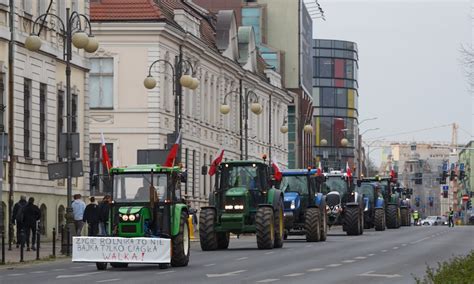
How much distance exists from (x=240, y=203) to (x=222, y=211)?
0.55 meters

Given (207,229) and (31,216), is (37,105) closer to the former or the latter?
(31,216)

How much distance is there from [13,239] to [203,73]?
34.7 metres

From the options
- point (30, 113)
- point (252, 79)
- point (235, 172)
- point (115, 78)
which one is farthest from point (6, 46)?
point (252, 79)

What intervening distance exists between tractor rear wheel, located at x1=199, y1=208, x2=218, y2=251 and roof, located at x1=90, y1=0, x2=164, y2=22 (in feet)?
99.3

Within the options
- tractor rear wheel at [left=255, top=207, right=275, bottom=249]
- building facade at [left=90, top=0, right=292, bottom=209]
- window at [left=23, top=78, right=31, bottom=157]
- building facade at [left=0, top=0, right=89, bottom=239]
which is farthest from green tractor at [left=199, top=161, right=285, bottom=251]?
building facade at [left=90, top=0, right=292, bottom=209]

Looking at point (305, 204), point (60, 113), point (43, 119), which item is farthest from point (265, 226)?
point (60, 113)

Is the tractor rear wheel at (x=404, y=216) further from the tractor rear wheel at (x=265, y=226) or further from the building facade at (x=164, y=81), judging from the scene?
the tractor rear wheel at (x=265, y=226)

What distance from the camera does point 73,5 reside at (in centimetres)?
→ 5716

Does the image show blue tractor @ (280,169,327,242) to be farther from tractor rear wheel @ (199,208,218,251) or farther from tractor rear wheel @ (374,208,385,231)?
tractor rear wheel @ (374,208,385,231)

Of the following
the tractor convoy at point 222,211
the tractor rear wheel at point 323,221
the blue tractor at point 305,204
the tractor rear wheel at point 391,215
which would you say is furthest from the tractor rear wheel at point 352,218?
the tractor rear wheel at point 391,215

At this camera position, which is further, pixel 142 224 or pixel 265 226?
pixel 265 226

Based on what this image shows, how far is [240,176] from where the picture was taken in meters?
41.5

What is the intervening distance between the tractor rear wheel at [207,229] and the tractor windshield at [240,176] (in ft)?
3.94

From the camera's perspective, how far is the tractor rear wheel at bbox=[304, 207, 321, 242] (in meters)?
46.9
